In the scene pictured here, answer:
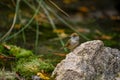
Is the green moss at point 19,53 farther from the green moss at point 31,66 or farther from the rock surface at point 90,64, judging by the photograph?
the rock surface at point 90,64

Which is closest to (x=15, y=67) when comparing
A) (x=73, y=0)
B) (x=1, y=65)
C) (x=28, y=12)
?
(x=1, y=65)

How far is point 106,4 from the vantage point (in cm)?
748

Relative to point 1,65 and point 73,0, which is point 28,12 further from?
point 1,65

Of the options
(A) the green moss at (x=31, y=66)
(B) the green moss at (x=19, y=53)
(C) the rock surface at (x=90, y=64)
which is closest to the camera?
(C) the rock surface at (x=90, y=64)

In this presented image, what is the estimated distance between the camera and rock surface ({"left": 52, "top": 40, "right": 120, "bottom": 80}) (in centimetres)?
265

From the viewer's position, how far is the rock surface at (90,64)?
2.65 metres

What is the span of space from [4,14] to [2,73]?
2.89 m

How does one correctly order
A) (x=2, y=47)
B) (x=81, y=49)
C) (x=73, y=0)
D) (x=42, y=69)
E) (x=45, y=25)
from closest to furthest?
1. (x=81, y=49)
2. (x=42, y=69)
3. (x=2, y=47)
4. (x=45, y=25)
5. (x=73, y=0)

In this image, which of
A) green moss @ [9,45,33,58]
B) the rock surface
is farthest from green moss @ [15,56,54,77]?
the rock surface

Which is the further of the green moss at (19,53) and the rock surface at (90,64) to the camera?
the green moss at (19,53)

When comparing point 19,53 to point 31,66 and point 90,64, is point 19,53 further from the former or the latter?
point 90,64

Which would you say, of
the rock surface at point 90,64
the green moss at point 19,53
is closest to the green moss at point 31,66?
the green moss at point 19,53

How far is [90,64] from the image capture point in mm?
2762

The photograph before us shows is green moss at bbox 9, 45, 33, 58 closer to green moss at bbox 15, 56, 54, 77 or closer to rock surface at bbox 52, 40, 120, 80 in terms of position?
green moss at bbox 15, 56, 54, 77
